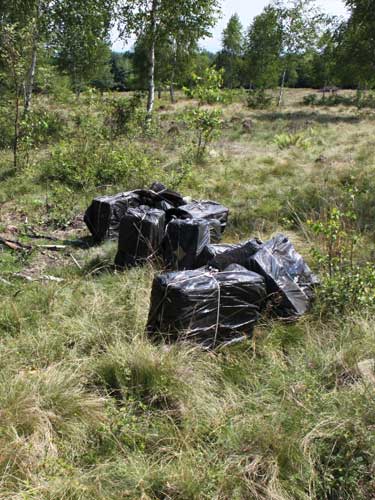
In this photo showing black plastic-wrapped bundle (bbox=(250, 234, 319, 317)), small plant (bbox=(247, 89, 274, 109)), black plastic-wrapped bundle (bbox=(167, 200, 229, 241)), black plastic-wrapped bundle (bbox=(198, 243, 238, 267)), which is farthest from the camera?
small plant (bbox=(247, 89, 274, 109))

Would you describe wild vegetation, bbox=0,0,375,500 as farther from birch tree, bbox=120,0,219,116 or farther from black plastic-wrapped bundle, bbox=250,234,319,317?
birch tree, bbox=120,0,219,116

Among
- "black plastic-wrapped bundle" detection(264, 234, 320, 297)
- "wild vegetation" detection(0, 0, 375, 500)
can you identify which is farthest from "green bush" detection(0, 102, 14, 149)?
"black plastic-wrapped bundle" detection(264, 234, 320, 297)

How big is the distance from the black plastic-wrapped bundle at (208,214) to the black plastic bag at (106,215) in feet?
2.33

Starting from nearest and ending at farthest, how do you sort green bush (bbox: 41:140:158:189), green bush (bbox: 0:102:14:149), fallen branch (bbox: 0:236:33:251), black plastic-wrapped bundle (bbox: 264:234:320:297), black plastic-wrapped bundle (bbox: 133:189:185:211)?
1. black plastic-wrapped bundle (bbox: 264:234:320:297)
2. fallen branch (bbox: 0:236:33:251)
3. black plastic-wrapped bundle (bbox: 133:189:185:211)
4. green bush (bbox: 41:140:158:189)
5. green bush (bbox: 0:102:14:149)

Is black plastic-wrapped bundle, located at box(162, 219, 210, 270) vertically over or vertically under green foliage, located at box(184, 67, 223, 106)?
under

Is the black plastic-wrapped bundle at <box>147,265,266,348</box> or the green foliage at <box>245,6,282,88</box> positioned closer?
the black plastic-wrapped bundle at <box>147,265,266,348</box>

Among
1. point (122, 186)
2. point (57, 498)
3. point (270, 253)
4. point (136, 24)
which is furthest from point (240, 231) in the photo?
A: point (136, 24)

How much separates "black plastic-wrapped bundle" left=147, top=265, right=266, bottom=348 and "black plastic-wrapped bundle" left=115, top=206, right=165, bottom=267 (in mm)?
1419

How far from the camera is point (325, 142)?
39.8 feet

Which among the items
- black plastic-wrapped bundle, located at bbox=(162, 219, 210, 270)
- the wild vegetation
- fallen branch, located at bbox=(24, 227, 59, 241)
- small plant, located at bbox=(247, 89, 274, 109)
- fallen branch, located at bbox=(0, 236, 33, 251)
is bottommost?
fallen branch, located at bbox=(24, 227, 59, 241)

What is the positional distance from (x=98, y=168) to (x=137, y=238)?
12.4ft

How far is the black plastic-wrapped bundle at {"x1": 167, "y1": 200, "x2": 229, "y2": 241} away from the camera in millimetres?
5395

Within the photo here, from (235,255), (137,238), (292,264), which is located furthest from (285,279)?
(137,238)

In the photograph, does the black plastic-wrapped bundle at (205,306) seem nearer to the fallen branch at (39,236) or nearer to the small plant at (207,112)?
the fallen branch at (39,236)
